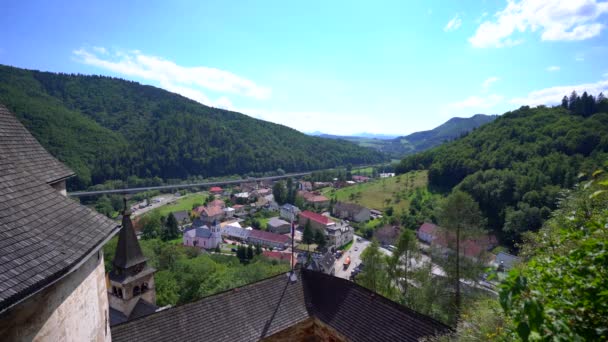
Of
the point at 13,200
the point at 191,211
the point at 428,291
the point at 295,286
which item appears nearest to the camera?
the point at 13,200

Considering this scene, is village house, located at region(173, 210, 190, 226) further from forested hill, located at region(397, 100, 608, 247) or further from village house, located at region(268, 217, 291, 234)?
forested hill, located at region(397, 100, 608, 247)

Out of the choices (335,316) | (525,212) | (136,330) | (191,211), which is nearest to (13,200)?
(136,330)

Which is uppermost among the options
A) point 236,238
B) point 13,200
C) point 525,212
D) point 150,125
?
point 150,125

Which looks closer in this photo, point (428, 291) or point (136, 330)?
point (136, 330)

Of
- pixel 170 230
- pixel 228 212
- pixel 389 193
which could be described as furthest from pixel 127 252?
pixel 389 193

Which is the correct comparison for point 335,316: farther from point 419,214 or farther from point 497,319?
point 419,214

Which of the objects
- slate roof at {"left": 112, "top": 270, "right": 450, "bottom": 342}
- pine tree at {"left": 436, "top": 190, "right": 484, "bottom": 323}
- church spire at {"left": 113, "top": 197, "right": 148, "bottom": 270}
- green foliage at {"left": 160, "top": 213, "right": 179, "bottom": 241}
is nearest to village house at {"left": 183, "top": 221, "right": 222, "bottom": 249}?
green foliage at {"left": 160, "top": 213, "right": 179, "bottom": 241}

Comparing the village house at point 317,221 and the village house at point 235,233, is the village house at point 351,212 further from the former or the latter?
the village house at point 235,233

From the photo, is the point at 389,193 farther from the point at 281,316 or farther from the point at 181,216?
the point at 281,316
